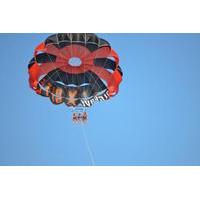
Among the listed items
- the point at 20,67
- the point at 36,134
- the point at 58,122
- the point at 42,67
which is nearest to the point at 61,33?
the point at 42,67

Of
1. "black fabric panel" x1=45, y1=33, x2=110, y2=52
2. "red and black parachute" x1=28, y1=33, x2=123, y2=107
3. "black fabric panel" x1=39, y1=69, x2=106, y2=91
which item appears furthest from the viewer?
"black fabric panel" x1=39, y1=69, x2=106, y2=91

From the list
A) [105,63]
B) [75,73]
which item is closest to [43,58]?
[75,73]

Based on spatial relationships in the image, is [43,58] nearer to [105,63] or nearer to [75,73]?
[75,73]

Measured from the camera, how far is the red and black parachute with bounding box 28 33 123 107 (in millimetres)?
3395

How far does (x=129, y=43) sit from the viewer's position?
384 cm

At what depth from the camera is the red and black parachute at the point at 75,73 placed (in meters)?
3.39

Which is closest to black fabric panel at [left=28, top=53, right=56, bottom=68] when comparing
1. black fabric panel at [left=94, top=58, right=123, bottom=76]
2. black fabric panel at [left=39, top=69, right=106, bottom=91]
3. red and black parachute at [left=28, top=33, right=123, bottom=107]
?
red and black parachute at [left=28, top=33, right=123, bottom=107]

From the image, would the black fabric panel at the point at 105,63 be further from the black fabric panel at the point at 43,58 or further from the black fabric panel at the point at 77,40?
the black fabric panel at the point at 43,58

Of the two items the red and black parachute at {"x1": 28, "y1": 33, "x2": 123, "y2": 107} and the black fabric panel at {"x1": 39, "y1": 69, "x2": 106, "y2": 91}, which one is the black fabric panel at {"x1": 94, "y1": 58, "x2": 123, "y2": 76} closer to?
the red and black parachute at {"x1": 28, "y1": 33, "x2": 123, "y2": 107}

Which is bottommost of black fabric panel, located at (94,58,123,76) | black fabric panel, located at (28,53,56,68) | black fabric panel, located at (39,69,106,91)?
black fabric panel, located at (39,69,106,91)

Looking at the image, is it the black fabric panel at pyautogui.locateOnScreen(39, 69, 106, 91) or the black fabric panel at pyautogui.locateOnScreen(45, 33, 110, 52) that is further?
the black fabric panel at pyautogui.locateOnScreen(39, 69, 106, 91)

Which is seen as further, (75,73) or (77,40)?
(75,73)

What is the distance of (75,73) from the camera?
140 inches

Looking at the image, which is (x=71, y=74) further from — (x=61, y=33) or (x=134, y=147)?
(x=134, y=147)
